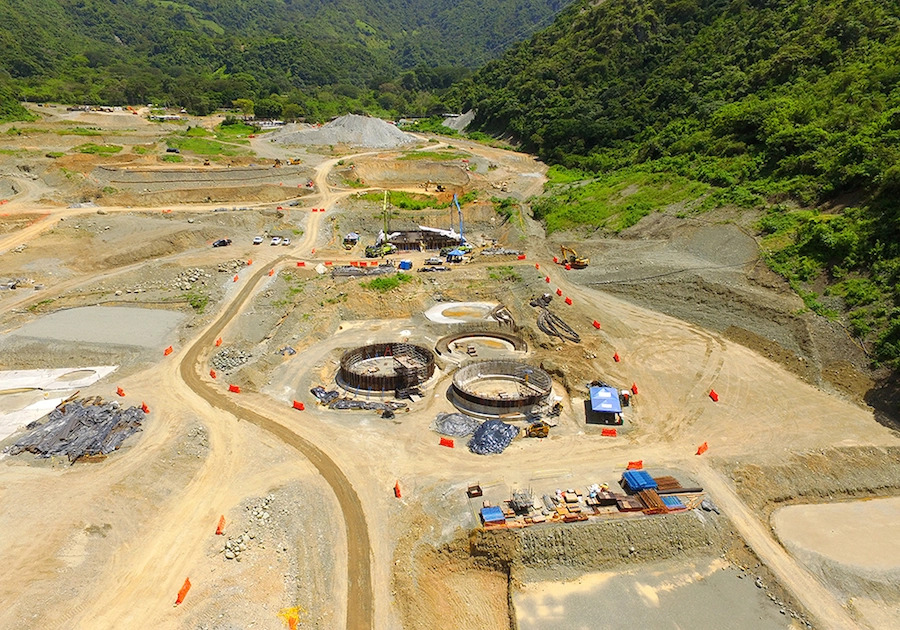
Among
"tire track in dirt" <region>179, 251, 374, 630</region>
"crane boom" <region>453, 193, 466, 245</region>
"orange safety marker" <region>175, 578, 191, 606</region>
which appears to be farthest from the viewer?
"crane boom" <region>453, 193, 466, 245</region>

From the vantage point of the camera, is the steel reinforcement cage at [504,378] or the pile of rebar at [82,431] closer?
the pile of rebar at [82,431]

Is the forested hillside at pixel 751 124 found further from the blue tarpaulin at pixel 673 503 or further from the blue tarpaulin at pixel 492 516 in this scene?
the blue tarpaulin at pixel 492 516

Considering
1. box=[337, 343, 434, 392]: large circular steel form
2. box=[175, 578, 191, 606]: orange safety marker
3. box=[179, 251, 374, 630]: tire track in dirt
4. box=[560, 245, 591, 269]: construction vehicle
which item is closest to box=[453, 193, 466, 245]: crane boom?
box=[560, 245, 591, 269]: construction vehicle

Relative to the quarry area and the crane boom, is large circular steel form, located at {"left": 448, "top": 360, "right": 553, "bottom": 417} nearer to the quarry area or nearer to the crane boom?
the quarry area

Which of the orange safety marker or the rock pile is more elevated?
the rock pile

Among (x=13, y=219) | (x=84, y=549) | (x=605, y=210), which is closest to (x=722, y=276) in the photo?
(x=605, y=210)

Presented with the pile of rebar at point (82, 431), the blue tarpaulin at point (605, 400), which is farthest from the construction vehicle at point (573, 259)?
the pile of rebar at point (82, 431)
